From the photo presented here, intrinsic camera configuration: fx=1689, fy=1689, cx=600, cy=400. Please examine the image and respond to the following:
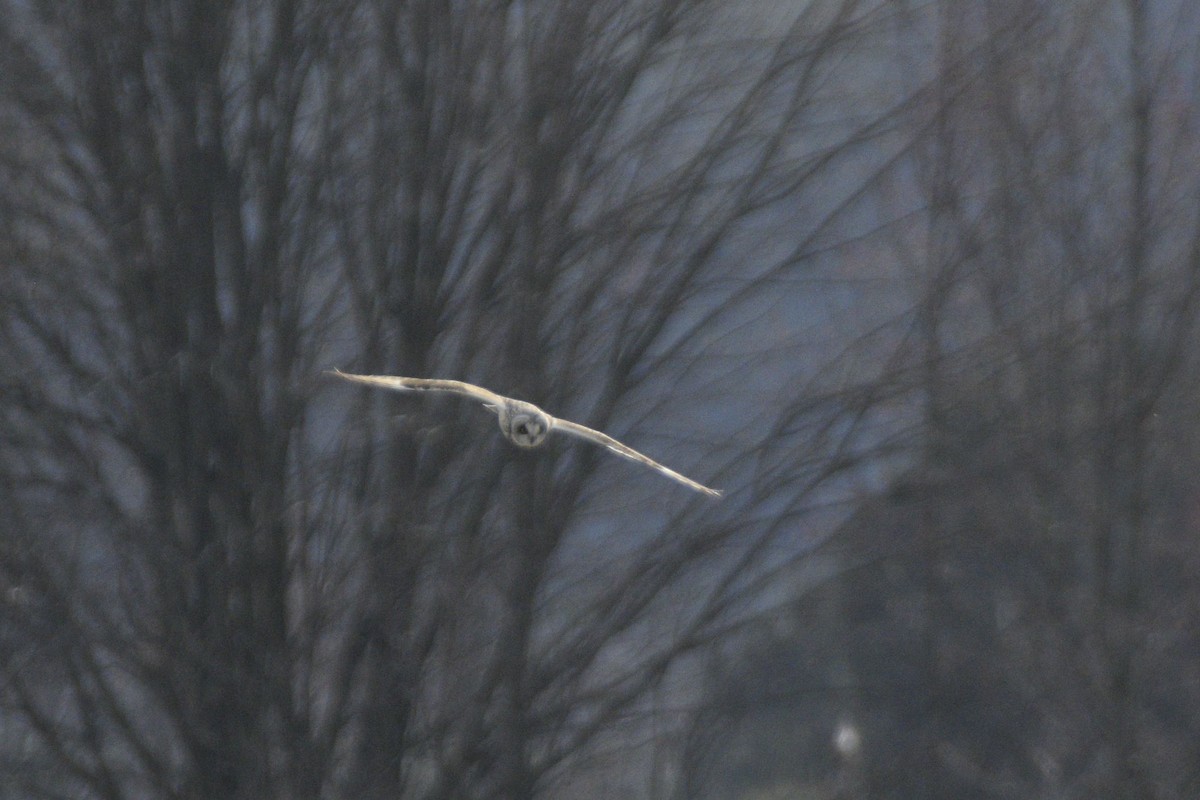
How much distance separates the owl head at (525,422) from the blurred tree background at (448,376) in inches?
35.4

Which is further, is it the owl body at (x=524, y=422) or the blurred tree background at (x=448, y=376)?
the blurred tree background at (x=448, y=376)

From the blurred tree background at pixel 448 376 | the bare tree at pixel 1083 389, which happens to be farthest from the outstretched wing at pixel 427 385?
the bare tree at pixel 1083 389

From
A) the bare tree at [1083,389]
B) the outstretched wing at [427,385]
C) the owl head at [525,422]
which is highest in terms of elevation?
the outstretched wing at [427,385]

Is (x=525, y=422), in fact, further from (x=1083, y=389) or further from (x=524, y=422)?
(x=1083, y=389)

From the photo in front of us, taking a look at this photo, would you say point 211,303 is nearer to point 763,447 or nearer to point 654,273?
point 654,273

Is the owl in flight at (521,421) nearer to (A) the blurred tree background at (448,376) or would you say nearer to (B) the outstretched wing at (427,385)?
(B) the outstretched wing at (427,385)

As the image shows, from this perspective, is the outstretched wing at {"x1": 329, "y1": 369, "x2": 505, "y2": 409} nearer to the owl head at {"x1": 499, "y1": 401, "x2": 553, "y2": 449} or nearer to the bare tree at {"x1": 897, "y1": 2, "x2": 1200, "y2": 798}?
the owl head at {"x1": 499, "y1": 401, "x2": 553, "y2": 449}

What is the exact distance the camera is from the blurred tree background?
18.3 ft

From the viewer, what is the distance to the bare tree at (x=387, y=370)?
5.56 metres

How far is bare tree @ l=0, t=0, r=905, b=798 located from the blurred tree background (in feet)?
0.04

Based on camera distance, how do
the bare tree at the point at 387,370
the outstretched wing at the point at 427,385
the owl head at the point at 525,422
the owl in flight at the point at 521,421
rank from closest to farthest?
the outstretched wing at the point at 427,385
the owl in flight at the point at 521,421
the owl head at the point at 525,422
the bare tree at the point at 387,370

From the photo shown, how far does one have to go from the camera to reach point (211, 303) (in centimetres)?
572

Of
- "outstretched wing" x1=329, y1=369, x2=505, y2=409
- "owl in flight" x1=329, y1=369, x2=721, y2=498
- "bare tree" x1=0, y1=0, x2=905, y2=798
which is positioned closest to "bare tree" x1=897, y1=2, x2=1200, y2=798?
"bare tree" x1=0, y1=0, x2=905, y2=798

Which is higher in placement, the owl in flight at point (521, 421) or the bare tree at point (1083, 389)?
the owl in flight at point (521, 421)
